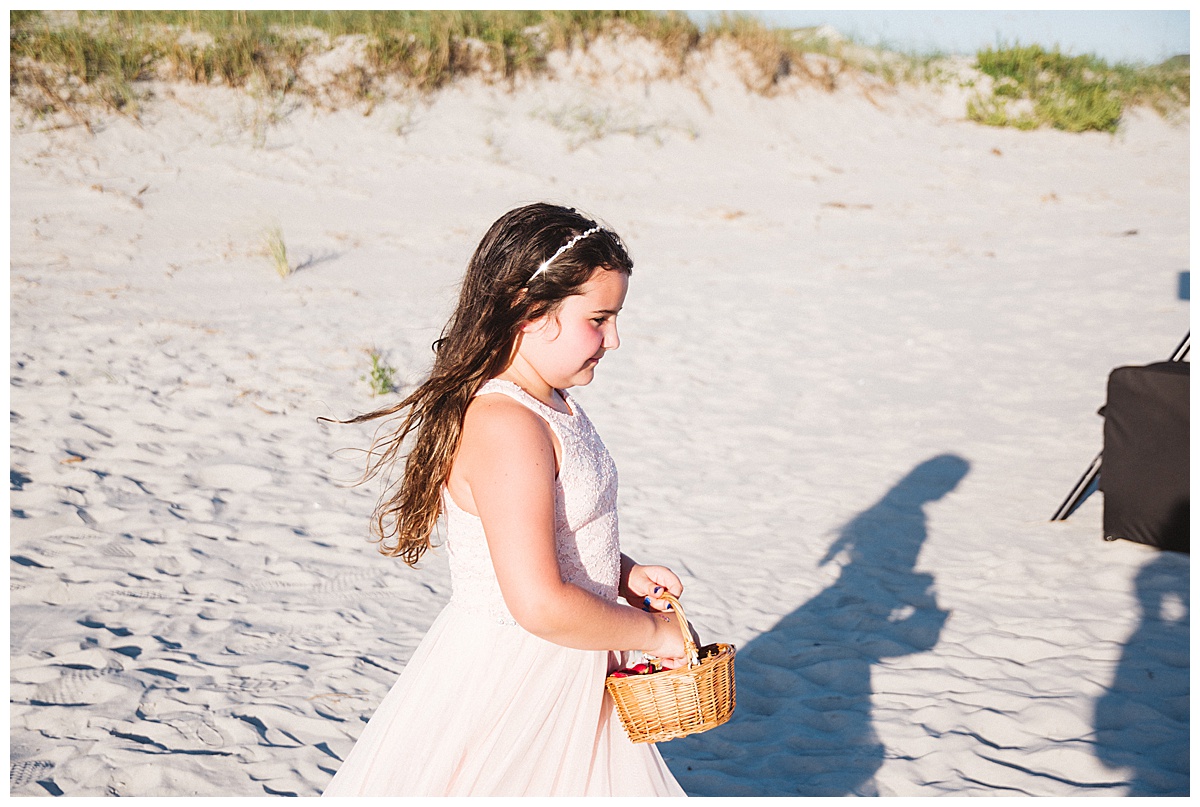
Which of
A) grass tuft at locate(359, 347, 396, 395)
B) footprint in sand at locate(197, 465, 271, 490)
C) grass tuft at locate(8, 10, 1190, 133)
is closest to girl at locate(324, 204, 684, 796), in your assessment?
footprint in sand at locate(197, 465, 271, 490)

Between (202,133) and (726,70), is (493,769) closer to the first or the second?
(202,133)

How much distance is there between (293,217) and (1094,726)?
8.28m

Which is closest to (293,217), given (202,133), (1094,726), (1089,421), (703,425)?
(202,133)

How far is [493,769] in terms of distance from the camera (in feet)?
5.69

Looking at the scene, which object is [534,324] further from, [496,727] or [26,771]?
[26,771]

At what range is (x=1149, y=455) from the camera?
447cm

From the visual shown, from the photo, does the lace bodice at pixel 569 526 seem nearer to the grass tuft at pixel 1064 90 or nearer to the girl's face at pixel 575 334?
the girl's face at pixel 575 334

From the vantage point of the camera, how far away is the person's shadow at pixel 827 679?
302 centimetres

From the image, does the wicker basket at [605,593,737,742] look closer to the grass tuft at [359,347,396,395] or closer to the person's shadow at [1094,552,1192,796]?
the person's shadow at [1094,552,1192,796]

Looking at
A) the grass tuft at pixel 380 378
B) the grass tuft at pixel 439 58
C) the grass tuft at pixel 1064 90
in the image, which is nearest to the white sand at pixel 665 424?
the grass tuft at pixel 380 378

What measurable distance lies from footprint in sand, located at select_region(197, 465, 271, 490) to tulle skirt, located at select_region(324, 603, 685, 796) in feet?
11.6

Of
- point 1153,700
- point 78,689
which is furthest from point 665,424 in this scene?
point 78,689

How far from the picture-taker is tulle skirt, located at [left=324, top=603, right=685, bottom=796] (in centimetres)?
175

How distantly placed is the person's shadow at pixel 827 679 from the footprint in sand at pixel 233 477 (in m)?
2.74
